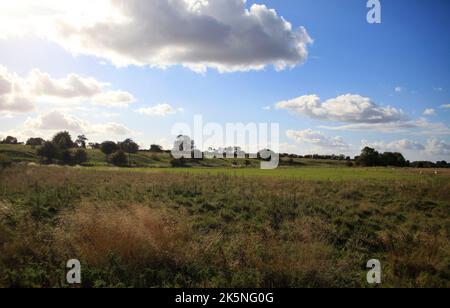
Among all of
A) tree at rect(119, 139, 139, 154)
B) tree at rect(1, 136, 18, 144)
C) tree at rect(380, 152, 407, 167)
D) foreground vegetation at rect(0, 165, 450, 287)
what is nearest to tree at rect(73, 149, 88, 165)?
tree at rect(119, 139, 139, 154)

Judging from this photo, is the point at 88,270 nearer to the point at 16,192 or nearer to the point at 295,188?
the point at 16,192

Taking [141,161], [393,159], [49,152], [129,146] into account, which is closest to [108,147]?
[129,146]

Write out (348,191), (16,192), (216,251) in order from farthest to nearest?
(348,191) → (16,192) → (216,251)

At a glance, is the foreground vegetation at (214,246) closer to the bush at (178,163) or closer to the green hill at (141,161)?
the bush at (178,163)

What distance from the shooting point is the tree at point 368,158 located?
10575 cm

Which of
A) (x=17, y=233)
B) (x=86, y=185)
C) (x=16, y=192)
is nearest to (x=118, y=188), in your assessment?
(x=86, y=185)

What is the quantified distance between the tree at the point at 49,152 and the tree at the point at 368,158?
88.2 m

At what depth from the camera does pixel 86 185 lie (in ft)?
70.2

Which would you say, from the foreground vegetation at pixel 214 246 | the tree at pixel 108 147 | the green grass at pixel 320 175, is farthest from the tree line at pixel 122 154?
the foreground vegetation at pixel 214 246

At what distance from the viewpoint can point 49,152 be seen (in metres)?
86.4

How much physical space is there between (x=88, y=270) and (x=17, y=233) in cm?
341

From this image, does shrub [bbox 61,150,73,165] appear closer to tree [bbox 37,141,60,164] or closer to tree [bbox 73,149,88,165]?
tree [bbox 73,149,88,165]

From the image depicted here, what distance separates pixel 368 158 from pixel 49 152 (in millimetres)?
92571

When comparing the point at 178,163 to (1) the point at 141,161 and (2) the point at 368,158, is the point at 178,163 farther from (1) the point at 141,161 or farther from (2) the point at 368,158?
(2) the point at 368,158
